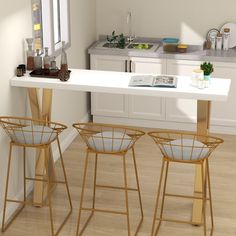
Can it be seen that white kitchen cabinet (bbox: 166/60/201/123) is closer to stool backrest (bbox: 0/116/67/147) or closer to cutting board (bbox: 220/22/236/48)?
cutting board (bbox: 220/22/236/48)

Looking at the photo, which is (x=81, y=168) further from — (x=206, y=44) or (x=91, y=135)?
(x=206, y=44)

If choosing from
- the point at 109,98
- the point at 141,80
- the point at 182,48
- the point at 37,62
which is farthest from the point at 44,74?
the point at 182,48

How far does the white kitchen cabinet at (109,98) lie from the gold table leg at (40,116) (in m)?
1.76

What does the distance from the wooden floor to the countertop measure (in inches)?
37.4

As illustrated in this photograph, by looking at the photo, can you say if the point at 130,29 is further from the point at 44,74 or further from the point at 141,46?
the point at 44,74

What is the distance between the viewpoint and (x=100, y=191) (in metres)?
5.76

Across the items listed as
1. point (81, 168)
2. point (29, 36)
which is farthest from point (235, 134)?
point (29, 36)

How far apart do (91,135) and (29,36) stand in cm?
130

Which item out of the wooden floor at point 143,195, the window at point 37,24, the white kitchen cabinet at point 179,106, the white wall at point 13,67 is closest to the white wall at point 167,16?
the white kitchen cabinet at point 179,106

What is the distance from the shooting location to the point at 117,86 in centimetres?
491

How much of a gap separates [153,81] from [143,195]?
1243 millimetres

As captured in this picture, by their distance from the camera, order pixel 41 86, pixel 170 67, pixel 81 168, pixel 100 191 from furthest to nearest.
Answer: pixel 170 67, pixel 81 168, pixel 100 191, pixel 41 86

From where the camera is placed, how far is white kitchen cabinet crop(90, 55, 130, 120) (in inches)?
280

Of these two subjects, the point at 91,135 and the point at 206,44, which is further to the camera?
the point at 206,44
